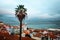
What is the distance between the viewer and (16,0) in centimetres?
755

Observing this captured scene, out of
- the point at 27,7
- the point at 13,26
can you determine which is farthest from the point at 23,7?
the point at 13,26

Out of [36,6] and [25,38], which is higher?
[36,6]

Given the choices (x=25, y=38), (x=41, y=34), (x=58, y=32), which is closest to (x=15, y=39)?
(x=25, y=38)

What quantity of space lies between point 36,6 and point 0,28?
1383 mm

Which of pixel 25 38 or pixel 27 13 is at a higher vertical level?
pixel 27 13

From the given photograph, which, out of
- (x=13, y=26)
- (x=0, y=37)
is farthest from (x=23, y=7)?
(x=0, y=37)

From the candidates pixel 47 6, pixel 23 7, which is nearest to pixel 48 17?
pixel 47 6

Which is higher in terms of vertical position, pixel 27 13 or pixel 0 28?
pixel 27 13

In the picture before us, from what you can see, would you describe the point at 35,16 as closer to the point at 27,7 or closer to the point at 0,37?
the point at 27,7

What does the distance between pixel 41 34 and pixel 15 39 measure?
2.81 ft

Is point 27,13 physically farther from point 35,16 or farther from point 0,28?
point 0,28

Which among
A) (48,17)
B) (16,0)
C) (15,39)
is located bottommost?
(15,39)

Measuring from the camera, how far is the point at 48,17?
752 cm

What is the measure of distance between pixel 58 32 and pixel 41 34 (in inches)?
21.7
